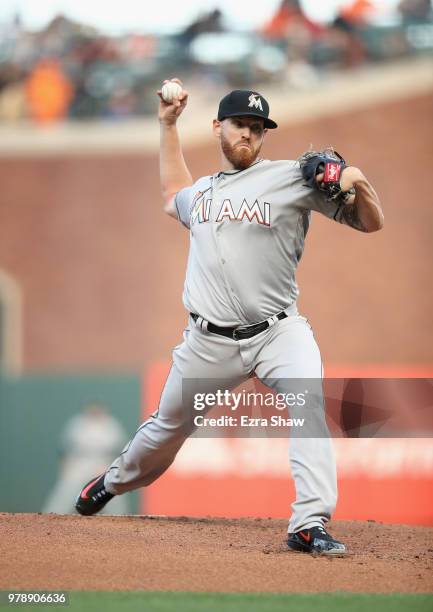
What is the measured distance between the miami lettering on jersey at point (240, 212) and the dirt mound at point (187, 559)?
4.65 ft

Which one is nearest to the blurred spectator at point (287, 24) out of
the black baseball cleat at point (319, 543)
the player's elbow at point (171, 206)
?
the player's elbow at point (171, 206)

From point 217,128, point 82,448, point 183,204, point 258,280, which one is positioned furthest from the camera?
point 82,448

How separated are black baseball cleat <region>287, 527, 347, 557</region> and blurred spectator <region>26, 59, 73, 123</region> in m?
11.6

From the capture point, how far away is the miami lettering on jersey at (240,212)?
4746 mm

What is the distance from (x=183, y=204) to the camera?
5.26 meters

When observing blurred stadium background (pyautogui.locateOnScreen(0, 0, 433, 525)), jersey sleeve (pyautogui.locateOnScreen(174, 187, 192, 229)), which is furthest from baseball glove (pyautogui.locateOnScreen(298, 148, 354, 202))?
blurred stadium background (pyautogui.locateOnScreen(0, 0, 433, 525))

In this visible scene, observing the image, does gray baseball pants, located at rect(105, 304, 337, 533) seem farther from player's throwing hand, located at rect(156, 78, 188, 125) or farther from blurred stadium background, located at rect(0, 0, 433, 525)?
blurred stadium background, located at rect(0, 0, 433, 525)

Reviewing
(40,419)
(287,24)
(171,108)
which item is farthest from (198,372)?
(287,24)

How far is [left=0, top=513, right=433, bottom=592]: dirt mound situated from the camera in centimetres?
400

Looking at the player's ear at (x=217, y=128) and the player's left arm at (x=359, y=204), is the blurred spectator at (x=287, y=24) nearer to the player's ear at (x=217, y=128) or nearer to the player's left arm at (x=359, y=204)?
the player's ear at (x=217, y=128)

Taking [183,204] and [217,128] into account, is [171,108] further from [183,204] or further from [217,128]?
[183,204]

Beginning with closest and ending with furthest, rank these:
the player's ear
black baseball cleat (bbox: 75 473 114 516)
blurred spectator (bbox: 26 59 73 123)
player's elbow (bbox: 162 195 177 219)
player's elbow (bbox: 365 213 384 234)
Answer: player's elbow (bbox: 365 213 384 234)
the player's ear
player's elbow (bbox: 162 195 177 219)
black baseball cleat (bbox: 75 473 114 516)
blurred spectator (bbox: 26 59 73 123)

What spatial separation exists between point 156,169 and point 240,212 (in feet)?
36.8

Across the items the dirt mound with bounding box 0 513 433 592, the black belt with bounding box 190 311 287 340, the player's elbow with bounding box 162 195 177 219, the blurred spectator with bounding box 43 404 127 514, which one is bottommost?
the blurred spectator with bounding box 43 404 127 514
